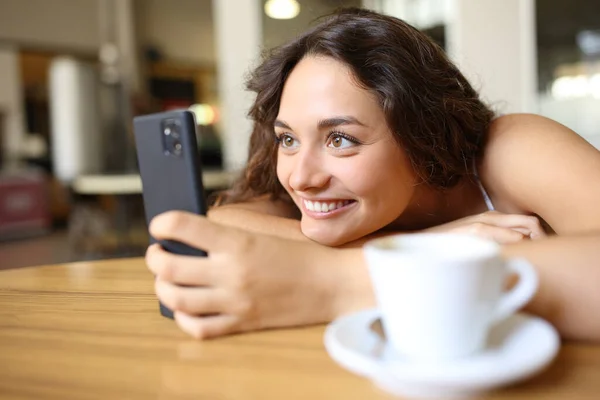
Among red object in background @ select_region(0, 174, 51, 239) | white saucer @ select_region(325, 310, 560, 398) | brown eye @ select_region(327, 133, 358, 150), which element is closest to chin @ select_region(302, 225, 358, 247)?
brown eye @ select_region(327, 133, 358, 150)

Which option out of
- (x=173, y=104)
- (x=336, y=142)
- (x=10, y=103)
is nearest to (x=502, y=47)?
(x=336, y=142)

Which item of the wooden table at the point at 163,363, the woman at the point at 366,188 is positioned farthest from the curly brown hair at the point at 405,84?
the wooden table at the point at 163,363

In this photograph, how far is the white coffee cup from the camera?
1.35ft

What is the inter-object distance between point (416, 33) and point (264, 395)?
2.24ft

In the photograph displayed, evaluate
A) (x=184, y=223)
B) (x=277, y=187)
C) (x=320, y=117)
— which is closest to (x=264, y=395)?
(x=184, y=223)

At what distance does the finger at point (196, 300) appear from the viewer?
0.58 meters

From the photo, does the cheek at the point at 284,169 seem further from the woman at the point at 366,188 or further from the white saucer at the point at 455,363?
the white saucer at the point at 455,363

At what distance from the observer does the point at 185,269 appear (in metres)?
0.59

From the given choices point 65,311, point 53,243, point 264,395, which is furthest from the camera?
point 53,243

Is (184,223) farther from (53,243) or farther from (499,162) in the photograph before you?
(53,243)

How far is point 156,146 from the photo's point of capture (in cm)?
63

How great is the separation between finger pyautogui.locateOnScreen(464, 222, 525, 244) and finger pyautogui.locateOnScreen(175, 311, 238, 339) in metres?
0.36

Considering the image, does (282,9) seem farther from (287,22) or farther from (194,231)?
(194,231)

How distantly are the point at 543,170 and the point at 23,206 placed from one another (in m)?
6.15
